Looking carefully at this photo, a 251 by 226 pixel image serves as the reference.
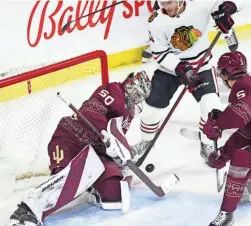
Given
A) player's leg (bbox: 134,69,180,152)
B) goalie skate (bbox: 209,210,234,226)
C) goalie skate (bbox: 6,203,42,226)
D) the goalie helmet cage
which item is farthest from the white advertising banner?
goalie skate (bbox: 209,210,234,226)

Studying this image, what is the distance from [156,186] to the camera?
9.11 feet

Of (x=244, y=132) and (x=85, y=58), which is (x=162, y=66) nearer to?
(x=85, y=58)

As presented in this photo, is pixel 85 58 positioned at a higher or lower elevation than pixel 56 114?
higher

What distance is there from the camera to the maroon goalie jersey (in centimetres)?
269

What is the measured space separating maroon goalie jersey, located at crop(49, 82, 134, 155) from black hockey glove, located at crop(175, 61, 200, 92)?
295 millimetres

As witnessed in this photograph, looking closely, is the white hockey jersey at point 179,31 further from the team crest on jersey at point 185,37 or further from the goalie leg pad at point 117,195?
the goalie leg pad at point 117,195

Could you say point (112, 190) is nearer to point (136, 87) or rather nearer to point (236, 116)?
point (136, 87)

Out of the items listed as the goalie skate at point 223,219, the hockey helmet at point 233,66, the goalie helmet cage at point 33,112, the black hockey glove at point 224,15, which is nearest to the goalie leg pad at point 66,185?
the goalie helmet cage at point 33,112

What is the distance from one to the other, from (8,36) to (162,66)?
43.5 inches

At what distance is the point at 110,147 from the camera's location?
2.56 meters

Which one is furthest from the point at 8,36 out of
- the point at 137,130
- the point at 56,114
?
the point at 137,130

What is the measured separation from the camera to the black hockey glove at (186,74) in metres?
2.89

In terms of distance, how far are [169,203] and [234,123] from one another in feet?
1.72

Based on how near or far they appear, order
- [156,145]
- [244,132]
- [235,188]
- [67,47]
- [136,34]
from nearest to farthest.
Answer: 1. [235,188]
2. [244,132]
3. [156,145]
4. [67,47]
5. [136,34]
